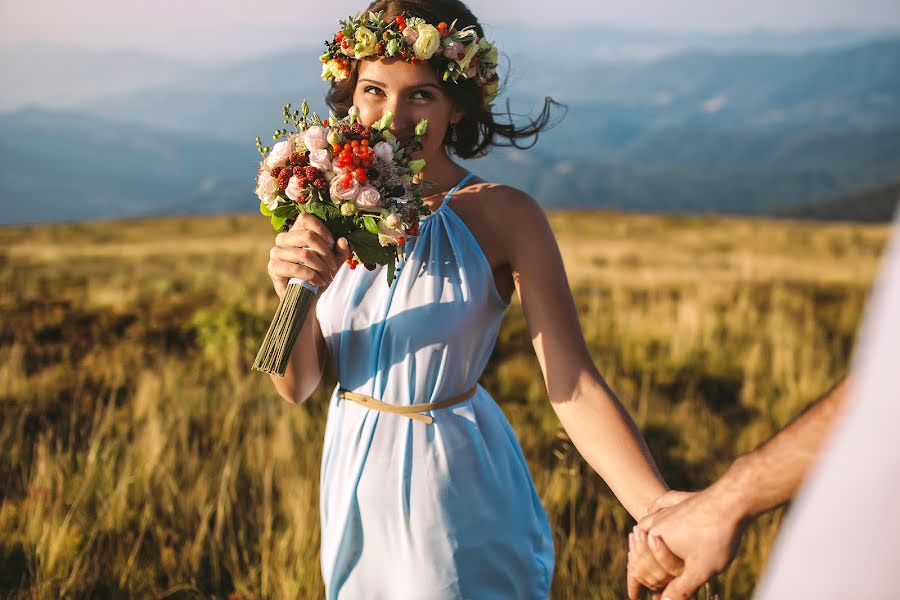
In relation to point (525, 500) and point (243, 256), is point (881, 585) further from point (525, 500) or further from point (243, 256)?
point (243, 256)

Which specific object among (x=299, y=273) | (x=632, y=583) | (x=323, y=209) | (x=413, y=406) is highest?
(x=323, y=209)

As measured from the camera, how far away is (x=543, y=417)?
6.50 meters

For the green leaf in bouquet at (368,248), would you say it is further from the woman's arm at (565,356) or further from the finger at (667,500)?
the finger at (667,500)

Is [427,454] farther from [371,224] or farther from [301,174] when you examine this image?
[301,174]

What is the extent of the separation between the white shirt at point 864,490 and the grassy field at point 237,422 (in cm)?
272

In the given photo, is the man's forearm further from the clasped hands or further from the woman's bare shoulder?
the woman's bare shoulder

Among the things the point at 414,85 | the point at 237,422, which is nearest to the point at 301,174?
the point at 414,85

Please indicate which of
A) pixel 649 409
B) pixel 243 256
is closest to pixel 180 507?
pixel 649 409

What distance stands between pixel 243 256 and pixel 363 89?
71.5 ft

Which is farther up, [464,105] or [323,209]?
[464,105]

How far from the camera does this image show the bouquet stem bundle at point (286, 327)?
2.49 metres

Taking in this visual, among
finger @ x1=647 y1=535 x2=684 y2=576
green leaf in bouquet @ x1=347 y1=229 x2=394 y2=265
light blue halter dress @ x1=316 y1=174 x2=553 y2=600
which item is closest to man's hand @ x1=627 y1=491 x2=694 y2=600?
finger @ x1=647 y1=535 x2=684 y2=576

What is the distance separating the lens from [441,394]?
272cm

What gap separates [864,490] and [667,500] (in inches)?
58.1
